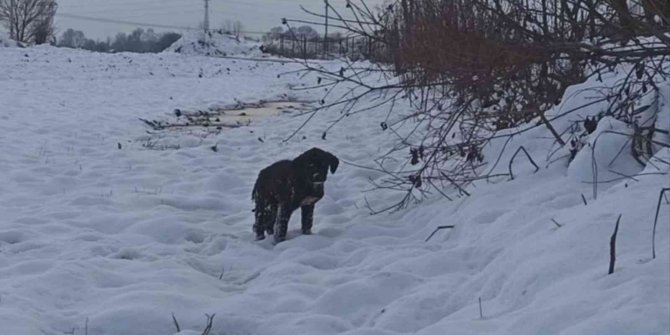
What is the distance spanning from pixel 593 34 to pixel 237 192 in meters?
3.53

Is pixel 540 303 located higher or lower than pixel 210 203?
higher

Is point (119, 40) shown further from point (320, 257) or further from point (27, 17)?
point (320, 257)

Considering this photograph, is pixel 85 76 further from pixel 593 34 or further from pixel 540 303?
pixel 540 303

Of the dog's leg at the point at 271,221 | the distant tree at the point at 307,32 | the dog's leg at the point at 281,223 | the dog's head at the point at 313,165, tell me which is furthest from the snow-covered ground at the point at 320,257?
the distant tree at the point at 307,32

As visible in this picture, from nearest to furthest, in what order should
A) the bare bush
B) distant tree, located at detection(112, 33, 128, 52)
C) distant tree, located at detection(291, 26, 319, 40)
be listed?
the bare bush → distant tree, located at detection(291, 26, 319, 40) → distant tree, located at detection(112, 33, 128, 52)

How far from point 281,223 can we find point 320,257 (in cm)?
67

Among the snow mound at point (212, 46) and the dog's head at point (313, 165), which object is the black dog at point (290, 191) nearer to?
the dog's head at point (313, 165)

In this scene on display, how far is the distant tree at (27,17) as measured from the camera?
62.9 meters

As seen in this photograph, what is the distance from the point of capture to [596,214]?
4336mm

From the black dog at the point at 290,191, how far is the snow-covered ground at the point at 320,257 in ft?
0.53

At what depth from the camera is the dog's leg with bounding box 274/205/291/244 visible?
6.02m

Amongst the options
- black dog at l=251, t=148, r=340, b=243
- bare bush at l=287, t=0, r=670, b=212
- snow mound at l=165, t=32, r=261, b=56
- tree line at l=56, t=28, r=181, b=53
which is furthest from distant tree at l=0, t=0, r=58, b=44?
black dog at l=251, t=148, r=340, b=243

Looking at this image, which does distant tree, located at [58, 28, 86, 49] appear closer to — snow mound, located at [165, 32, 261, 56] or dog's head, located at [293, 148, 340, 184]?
snow mound, located at [165, 32, 261, 56]

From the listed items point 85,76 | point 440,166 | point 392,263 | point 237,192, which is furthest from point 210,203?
point 85,76
